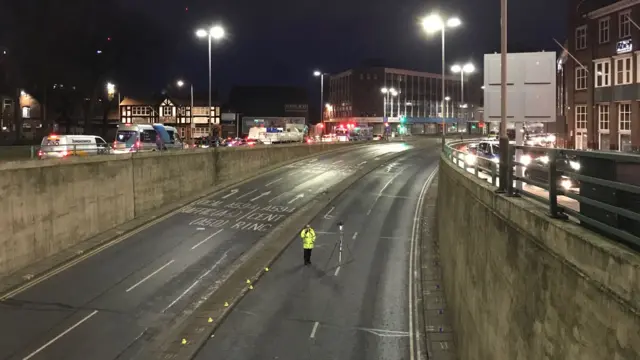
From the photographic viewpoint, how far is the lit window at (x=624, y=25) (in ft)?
155

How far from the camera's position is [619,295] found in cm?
501

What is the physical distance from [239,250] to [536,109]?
17.2 metres

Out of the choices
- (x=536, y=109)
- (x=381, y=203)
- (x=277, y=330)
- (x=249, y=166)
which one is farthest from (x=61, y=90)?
(x=536, y=109)

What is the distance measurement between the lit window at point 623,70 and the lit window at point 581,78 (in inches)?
198

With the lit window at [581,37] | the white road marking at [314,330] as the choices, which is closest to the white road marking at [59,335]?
the white road marking at [314,330]

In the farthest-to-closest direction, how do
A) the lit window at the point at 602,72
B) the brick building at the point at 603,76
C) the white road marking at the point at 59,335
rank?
the lit window at the point at 602,72, the brick building at the point at 603,76, the white road marking at the point at 59,335

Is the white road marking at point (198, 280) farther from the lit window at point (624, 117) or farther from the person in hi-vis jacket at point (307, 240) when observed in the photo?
the lit window at point (624, 117)

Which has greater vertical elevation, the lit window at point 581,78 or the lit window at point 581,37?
the lit window at point 581,37

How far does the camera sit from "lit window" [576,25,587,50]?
5466 centimetres

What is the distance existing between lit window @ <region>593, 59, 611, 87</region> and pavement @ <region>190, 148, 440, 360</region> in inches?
1041

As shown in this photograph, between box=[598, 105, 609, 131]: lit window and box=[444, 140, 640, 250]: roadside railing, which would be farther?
box=[598, 105, 609, 131]: lit window

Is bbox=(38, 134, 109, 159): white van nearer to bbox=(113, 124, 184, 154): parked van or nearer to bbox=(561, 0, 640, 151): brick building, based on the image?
bbox=(113, 124, 184, 154): parked van

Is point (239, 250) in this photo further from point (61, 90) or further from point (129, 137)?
point (61, 90)

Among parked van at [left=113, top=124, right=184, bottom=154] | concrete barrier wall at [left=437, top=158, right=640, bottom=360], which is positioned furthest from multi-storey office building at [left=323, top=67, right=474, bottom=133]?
concrete barrier wall at [left=437, top=158, right=640, bottom=360]
